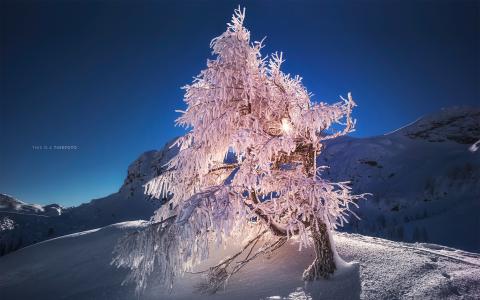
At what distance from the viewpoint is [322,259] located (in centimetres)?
559

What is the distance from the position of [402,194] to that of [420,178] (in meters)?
3.79

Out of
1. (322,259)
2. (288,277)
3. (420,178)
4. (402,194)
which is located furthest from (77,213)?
(322,259)

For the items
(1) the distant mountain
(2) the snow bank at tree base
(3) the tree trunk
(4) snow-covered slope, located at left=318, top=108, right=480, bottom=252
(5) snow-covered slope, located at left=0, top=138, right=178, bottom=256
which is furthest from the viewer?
(5) snow-covered slope, located at left=0, top=138, right=178, bottom=256

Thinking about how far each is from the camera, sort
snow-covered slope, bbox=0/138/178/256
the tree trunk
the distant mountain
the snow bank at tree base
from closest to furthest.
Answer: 1. the snow bank at tree base
2. the tree trunk
3. the distant mountain
4. snow-covered slope, bbox=0/138/178/256

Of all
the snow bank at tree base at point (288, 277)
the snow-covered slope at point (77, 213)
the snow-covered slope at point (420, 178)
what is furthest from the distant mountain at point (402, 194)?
the snow bank at tree base at point (288, 277)

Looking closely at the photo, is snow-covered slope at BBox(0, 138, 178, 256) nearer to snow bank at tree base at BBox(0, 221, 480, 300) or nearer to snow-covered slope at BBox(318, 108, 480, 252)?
snow bank at tree base at BBox(0, 221, 480, 300)

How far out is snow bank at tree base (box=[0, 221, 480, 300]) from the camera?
475cm

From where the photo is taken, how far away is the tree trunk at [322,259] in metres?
5.54

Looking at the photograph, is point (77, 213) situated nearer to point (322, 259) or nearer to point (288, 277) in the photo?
point (288, 277)

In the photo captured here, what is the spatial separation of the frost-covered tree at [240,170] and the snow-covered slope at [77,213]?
2.84m

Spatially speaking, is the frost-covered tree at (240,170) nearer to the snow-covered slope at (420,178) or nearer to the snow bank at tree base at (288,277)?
the snow bank at tree base at (288,277)

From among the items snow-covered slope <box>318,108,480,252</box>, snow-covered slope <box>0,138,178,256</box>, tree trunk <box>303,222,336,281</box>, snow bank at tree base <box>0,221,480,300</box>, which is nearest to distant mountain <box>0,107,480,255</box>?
snow-covered slope <box>318,108,480,252</box>

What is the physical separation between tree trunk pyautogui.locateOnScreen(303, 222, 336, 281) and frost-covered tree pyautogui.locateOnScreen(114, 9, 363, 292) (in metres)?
0.02

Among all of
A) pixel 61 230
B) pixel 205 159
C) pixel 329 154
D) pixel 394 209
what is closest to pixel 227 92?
pixel 205 159
